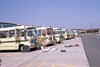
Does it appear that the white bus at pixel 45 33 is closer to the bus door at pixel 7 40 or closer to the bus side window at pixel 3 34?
the bus side window at pixel 3 34

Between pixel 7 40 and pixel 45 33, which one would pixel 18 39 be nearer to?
pixel 7 40

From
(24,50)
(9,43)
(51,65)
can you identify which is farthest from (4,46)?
(51,65)

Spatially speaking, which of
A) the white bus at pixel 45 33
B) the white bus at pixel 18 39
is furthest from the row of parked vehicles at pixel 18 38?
the white bus at pixel 45 33

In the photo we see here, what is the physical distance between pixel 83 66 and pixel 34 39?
1085cm

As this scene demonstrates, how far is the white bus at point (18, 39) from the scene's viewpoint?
20.9m

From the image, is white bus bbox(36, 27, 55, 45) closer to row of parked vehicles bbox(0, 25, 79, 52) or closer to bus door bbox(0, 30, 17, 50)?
row of parked vehicles bbox(0, 25, 79, 52)

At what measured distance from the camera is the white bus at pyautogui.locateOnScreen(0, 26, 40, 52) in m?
20.9

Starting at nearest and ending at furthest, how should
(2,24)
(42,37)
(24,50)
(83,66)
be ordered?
(83,66) → (24,50) → (42,37) → (2,24)

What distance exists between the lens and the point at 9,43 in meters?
21.4

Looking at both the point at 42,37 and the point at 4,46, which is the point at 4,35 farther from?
the point at 42,37

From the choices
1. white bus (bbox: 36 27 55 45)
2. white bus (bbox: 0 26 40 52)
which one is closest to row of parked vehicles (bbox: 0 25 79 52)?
white bus (bbox: 0 26 40 52)

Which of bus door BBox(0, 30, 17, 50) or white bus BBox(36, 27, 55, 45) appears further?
white bus BBox(36, 27, 55, 45)

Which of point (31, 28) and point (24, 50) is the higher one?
point (31, 28)

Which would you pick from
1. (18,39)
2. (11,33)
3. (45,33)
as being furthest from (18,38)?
(45,33)
